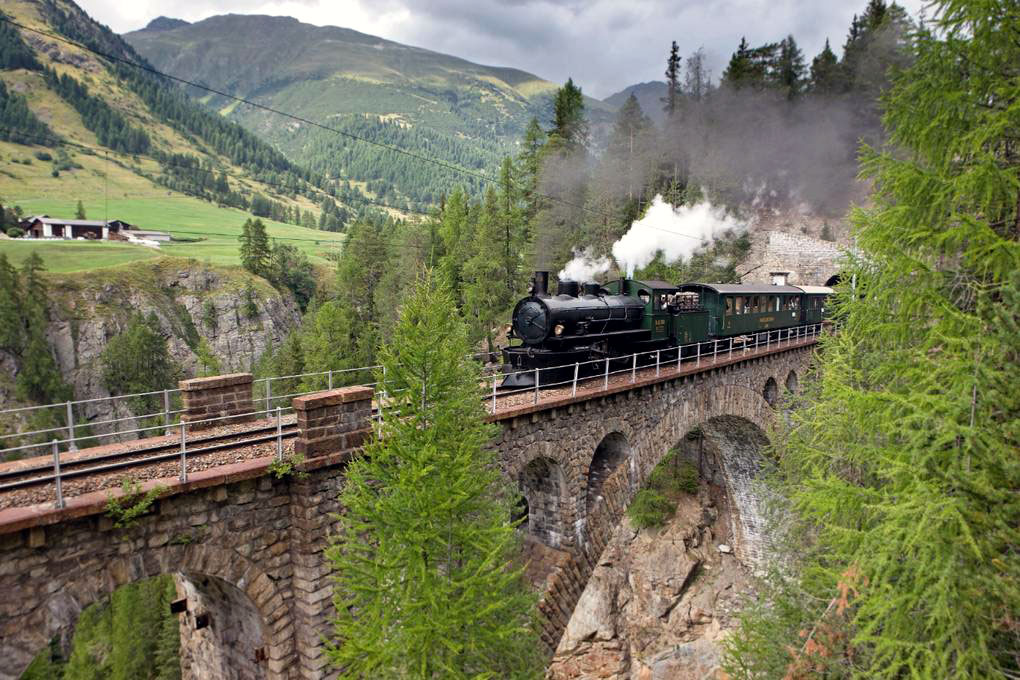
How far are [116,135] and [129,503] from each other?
517 ft

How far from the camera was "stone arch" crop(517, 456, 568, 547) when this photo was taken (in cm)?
1401

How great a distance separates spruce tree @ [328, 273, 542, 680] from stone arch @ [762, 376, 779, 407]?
20560 mm

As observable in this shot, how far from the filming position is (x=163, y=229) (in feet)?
281

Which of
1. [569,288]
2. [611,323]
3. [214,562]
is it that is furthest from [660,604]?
[214,562]

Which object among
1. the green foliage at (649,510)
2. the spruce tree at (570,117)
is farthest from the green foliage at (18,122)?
the green foliage at (649,510)

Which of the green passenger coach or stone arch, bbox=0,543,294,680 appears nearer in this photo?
stone arch, bbox=0,543,294,680

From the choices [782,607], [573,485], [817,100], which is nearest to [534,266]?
[573,485]

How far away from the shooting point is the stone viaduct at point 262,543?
624 cm

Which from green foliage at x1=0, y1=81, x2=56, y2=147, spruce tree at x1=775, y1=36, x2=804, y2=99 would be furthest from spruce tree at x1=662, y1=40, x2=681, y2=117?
green foliage at x1=0, y1=81, x2=56, y2=147

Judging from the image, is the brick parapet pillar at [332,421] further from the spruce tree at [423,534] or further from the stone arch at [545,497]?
the stone arch at [545,497]

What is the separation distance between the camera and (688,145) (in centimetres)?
5488

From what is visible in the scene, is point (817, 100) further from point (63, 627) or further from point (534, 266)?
point (63, 627)

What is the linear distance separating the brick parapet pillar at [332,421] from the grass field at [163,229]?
233 ft

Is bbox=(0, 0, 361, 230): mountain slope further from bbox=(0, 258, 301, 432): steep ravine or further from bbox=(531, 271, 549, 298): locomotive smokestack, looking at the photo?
bbox=(531, 271, 549, 298): locomotive smokestack
